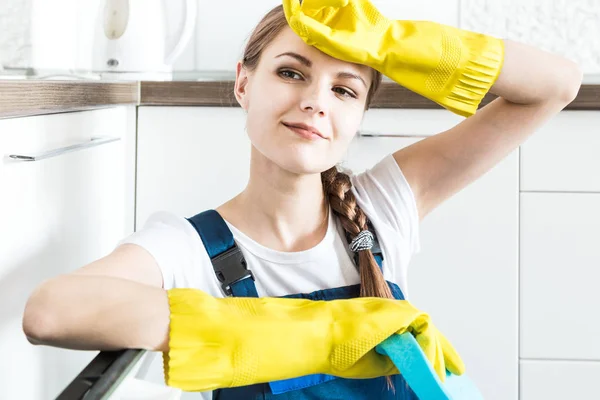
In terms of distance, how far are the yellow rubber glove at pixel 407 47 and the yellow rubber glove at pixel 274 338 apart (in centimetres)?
35

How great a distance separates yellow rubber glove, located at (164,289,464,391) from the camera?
0.67 metres

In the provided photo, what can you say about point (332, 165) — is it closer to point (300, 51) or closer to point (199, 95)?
point (300, 51)

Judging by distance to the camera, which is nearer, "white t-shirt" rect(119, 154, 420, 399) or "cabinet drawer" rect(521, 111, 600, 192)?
"white t-shirt" rect(119, 154, 420, 399)

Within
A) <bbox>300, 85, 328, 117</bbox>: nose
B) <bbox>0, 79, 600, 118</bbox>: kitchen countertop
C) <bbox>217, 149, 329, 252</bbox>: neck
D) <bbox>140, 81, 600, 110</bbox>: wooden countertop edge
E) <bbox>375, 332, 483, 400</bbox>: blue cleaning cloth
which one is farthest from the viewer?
<bbox>140, 81, 600, 110</bbox>: wooden countertop edge

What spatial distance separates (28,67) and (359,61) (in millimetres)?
525

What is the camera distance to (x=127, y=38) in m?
1.55

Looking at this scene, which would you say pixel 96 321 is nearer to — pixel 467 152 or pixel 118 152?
pixel 467 152

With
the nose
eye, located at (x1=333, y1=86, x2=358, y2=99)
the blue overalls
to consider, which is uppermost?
eye, located at (x1=333, y1=86, x2=358, y2=99)

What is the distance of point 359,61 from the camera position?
39.4 inches

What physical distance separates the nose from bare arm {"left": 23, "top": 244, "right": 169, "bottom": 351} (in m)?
0.36

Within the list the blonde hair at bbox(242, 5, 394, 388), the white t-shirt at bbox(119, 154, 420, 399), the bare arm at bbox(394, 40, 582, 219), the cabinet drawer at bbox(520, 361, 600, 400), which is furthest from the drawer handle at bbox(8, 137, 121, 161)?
the cabinet drawer at bbox(520, 361, 600, 400)

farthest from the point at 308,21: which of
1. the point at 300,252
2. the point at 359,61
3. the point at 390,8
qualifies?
the point at 390,8

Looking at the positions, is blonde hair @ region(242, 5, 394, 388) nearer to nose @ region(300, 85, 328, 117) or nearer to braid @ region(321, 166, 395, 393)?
braid @ region(321, 166, 395, 393)

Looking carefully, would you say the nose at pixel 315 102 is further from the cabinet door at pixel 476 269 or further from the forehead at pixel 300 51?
the cabinet door at pixel 476 269
